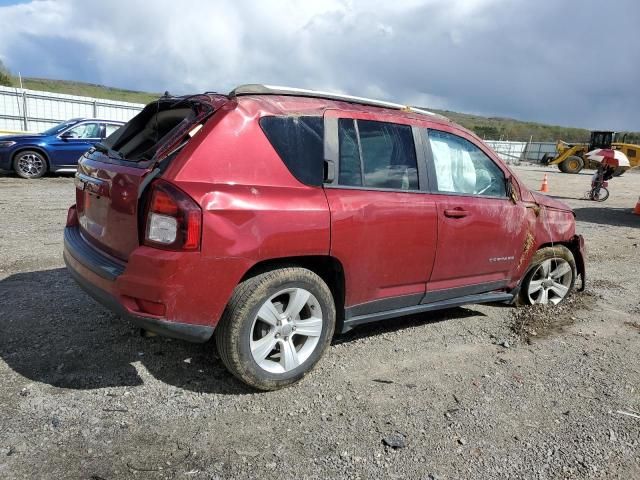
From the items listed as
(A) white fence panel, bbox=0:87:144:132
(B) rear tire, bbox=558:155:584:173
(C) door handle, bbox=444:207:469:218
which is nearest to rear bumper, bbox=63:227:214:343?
(C) door handle, bbox=444:207:469:218

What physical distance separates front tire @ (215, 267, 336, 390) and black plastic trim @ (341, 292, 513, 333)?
0.23m

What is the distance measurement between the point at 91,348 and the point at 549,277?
166 inches

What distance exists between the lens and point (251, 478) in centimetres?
244

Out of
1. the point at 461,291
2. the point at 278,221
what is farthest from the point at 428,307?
the point at 278,221

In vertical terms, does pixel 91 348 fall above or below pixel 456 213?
below

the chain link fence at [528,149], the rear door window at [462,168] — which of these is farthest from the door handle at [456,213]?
the chain link fence at [528,149]

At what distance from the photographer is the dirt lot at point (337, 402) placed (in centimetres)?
259

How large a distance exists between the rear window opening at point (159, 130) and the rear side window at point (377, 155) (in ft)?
3.04

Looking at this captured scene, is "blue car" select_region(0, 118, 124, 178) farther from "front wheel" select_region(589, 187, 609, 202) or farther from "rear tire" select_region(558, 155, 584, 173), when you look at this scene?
"rear tire" select_region(558, 155, 584, 173)

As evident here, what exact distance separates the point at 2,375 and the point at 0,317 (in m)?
1.03

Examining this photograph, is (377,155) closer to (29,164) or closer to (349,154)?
(349,154)

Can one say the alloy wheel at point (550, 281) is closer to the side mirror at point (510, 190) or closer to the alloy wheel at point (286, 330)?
the side mirror at point (510, 190)

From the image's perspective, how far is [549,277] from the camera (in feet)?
16.7

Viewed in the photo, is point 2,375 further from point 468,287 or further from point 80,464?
point 468,287
